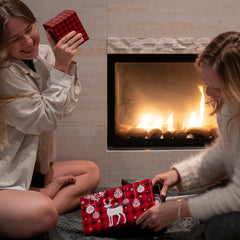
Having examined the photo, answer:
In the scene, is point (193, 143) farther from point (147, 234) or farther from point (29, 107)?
point (29, 107)

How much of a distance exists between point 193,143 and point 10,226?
116 centimetres

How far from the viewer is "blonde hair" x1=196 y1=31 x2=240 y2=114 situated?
83 centimetres

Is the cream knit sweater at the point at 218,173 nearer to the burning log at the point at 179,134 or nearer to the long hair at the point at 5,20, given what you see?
the long hair at the point at 5,20

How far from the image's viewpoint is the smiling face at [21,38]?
106 centimetres

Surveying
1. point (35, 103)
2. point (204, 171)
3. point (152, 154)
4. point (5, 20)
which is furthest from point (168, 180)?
point (5, 20)

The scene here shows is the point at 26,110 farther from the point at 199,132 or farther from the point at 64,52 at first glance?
the point at 199,132

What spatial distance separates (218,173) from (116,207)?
0.38 m

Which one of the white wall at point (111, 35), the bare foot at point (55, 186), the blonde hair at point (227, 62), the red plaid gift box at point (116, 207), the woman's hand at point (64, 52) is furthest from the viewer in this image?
the white wall at point (111, 35)

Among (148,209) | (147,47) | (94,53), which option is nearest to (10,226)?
(148,209)

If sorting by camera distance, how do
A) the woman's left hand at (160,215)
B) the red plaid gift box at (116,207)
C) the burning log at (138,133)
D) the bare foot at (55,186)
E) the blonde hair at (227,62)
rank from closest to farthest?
the blonde hair at (227,62), the woman's left hand at (160,215), the red plaid gift box at (116,207), the bare foot at (55,186), the burning log at (138,133)

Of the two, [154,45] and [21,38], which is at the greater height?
[154,45]

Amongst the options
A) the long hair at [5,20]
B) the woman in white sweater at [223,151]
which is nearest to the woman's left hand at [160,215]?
the woman in white sweater at [223,151]

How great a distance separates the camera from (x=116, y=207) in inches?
41.7

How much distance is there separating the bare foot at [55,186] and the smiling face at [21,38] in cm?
52
